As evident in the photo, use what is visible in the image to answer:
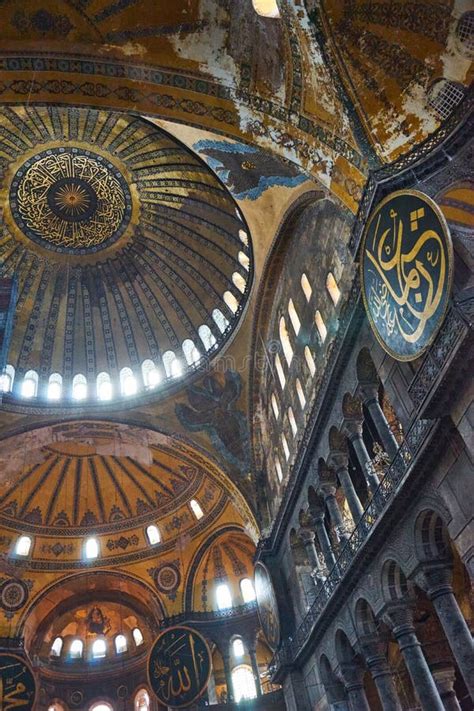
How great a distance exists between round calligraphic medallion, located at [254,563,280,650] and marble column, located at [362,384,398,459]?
21.8ft

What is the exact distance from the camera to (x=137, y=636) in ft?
63.0

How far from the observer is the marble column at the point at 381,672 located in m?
8.63

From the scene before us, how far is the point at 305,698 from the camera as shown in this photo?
487 inches

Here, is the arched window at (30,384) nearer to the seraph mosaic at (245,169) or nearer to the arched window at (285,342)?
the arched window at (285,342)

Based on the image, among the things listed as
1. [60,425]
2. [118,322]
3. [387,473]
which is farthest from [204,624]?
[387,473]

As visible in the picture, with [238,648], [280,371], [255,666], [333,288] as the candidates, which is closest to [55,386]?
[280,371]

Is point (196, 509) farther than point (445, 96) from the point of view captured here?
Yes

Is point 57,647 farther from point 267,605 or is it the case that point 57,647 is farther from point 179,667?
point 267,605

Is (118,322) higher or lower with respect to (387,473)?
higher

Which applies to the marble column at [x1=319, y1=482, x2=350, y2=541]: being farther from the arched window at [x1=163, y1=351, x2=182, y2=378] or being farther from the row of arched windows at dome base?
the arched window at [x1=163, y1=351, x2=182, y2=378]

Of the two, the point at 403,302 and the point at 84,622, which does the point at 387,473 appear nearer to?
the point at 403,302

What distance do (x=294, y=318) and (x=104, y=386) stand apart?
720cm

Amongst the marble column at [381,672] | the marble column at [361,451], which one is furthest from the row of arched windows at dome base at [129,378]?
the marble column at [381,672]

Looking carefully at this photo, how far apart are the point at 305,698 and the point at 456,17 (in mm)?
12976
